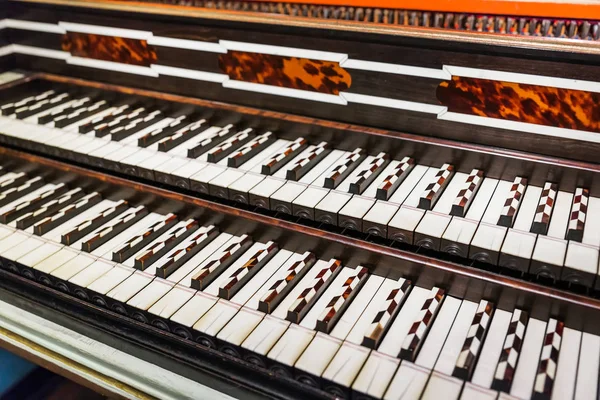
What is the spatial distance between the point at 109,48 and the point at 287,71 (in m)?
1.09

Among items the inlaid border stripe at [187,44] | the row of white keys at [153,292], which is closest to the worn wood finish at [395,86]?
the inlaid border stripe at [187,44]

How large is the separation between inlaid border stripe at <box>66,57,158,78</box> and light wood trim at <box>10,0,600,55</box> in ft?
0.97

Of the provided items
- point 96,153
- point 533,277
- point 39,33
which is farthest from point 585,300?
point 39,33

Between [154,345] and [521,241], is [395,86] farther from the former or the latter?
[154,345]

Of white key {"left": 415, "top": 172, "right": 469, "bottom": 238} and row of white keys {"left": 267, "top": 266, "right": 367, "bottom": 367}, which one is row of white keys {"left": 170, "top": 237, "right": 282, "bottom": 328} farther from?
white key {"left": 415, "top": 172, "right": 469, "bottom": 238}

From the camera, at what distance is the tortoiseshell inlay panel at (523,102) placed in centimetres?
192

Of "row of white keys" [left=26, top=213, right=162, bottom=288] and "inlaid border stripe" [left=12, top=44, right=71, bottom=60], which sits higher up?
"inlaid border stripe" [left=12, top=44, right=71, bottom=60]

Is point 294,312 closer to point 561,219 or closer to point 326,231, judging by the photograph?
point 326,231

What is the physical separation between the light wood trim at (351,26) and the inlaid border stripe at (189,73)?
27cm

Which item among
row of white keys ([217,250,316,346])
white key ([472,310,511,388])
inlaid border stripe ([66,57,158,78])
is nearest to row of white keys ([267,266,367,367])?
row of white keys ([217,250,316,346])

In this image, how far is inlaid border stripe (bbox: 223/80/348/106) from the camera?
2.39 meters

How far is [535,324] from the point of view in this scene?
5.78 ft

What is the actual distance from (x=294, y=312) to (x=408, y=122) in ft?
3.11

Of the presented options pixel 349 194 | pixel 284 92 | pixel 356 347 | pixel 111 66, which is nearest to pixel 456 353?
pixel 356 347
